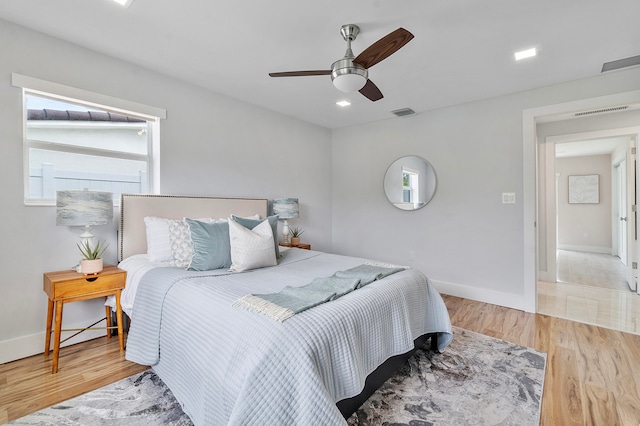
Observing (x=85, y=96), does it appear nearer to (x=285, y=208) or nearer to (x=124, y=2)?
(x=124, y=2)

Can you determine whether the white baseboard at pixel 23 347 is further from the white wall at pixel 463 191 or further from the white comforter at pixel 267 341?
the white wall at pixel 463 191

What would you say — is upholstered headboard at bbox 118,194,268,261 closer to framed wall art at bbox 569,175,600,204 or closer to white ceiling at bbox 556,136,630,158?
white ceiling at bbox 556,136,630,158

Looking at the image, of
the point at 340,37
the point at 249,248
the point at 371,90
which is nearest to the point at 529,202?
the point at 371,90

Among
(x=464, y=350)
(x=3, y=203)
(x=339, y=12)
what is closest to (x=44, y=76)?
(x=3, y=203)

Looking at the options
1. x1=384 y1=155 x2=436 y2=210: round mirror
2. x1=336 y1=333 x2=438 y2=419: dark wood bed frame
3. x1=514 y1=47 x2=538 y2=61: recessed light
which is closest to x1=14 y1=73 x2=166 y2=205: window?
x1=336 y1=333 x2=438 y2=419: dark wood bed frame

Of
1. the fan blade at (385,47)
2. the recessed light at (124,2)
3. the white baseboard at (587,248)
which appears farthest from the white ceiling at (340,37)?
the white baseboard at (587,248)

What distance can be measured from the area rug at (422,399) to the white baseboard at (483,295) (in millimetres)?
1256

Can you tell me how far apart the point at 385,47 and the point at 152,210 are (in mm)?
2463

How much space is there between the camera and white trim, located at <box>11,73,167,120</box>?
7.25 feet

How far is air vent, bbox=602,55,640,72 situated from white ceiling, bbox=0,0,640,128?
0.08 meters

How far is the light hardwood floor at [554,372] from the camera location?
170cm

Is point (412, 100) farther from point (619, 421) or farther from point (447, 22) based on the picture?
point (619, 421)

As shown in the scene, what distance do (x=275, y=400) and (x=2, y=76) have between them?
2956 mm

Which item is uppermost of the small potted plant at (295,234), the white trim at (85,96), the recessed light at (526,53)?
the recessed light at (526,53)
